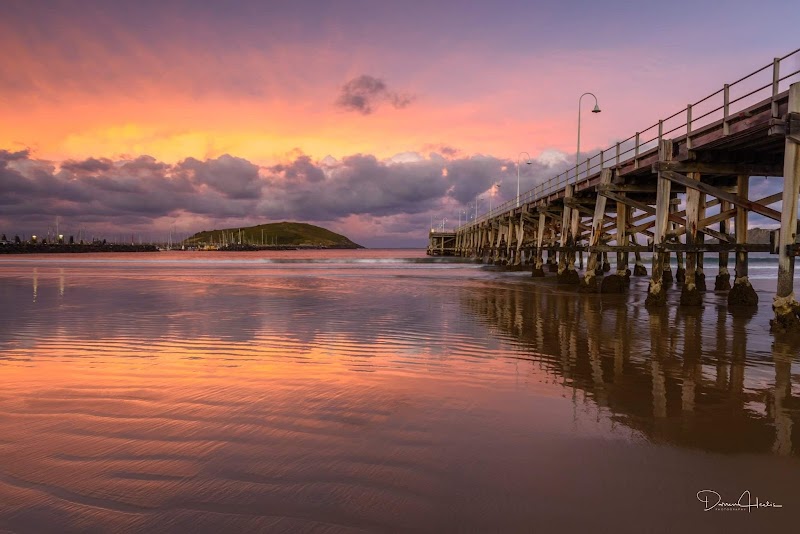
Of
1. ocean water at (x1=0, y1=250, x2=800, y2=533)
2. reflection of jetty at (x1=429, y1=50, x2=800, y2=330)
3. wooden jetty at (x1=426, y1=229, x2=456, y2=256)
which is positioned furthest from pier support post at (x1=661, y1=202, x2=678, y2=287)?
wooden jetty at (x1=426, y1=229, x2=456, y2=256)

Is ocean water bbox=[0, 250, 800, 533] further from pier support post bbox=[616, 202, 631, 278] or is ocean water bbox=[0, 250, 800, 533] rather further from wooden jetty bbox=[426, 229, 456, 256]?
wooden jetty bbox=[426, 229, 456, 256]

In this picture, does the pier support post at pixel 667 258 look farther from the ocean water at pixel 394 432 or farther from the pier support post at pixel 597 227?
the ocean water at pixel 394 432

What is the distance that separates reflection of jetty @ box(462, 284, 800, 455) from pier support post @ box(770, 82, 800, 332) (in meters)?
0.88

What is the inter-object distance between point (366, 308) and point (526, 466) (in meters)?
11.7

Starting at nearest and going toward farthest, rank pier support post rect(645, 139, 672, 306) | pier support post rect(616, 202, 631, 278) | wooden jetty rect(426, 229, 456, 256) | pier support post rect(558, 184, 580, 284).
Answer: pier support post rect(645, 139, 672, 306) → pier support post rect(616, 202, 631, 278) → pier support post rect(558, 184, 580, 284) → wooden jetty rect(426, 229, 456, 256)

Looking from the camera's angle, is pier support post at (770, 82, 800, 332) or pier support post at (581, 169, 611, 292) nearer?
pier support post at (770, 82, 800, 332)

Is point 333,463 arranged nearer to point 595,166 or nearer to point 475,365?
point 475,365

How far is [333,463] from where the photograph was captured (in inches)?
157

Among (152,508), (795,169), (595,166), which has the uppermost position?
(595,166)

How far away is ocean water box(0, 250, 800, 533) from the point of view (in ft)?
10.8

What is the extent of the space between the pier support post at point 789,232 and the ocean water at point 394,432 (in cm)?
112

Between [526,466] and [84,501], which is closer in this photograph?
[84,501]

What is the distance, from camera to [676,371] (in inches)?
290

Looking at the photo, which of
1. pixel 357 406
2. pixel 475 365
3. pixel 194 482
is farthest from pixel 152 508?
pixel 475 365
